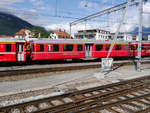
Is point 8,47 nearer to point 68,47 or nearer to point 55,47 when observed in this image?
point 55,47

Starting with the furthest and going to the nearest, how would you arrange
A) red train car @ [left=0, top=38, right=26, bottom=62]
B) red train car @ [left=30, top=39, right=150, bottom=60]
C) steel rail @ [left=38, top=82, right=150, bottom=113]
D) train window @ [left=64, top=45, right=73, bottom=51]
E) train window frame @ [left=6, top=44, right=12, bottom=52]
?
train window @ [left=64, top=45, right=73, bottom=51]
red train car @ [left=30, top=39, right=150, bottom=60]
train window frame @ [left=6, top=44, right=12, bottom=52]
red train car @ [left=0, top=38, right=26, bottom=62]
steel rail @ [left=38, top=82, right=150, bottom=113]

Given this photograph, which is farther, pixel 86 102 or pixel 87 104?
pixel 86 102

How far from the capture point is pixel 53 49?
18.9 m

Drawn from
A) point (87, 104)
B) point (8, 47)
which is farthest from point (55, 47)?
point (87, 104)

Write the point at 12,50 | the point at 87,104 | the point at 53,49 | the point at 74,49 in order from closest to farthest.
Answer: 1. the point at 87,104
2. the point at 12,50
3. the point at 53,49
4. the point at 74,49

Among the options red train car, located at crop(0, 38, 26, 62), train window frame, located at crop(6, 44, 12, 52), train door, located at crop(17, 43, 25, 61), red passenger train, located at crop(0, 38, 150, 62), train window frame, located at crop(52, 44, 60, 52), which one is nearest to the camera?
red train car, located at crop(0, 38, 26, 62)

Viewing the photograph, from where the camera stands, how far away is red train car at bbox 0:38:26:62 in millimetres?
16250

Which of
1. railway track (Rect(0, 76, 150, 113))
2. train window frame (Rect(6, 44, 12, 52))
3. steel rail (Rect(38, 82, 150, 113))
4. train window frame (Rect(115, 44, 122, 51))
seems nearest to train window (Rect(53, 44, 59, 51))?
train window frame (Rect(6, 44, 12, 52))

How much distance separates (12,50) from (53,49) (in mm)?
4681

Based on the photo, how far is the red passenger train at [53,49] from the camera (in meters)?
16.6

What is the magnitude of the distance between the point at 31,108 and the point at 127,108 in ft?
13.2

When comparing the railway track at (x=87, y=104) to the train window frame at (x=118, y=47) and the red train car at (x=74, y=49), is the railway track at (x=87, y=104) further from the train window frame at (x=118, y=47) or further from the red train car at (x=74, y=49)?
the train window frame at (x=118, y=47)

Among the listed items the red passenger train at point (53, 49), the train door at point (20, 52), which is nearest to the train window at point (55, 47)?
the red passenger train at point (53, 49)

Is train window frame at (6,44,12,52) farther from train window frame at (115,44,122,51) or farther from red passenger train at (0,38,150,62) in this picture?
train window frame at (115,44,122,51)
